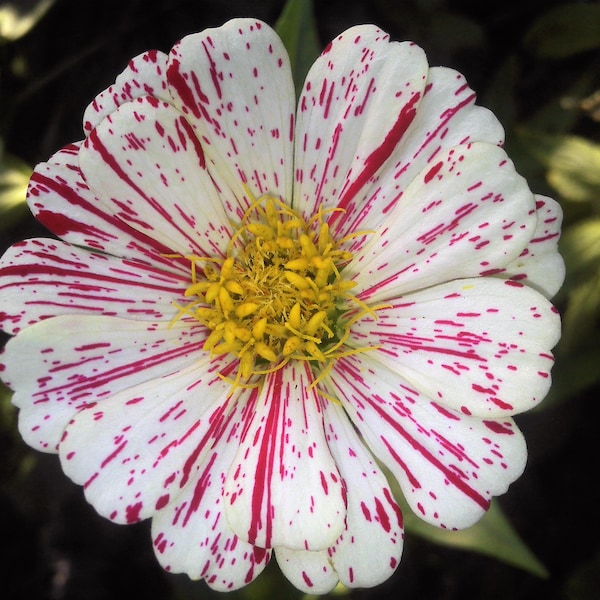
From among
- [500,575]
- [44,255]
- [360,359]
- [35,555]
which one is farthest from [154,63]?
[500,575]

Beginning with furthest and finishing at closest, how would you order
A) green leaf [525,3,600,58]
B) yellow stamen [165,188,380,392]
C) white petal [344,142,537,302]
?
green leaf [525,3,600,58] < yellow stamen [165,188,380,392] < white petal [344,142,537,302]

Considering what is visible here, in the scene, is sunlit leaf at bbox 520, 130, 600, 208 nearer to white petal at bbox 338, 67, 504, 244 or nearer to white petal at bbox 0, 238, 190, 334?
white petal at bbox 338, 67, 504, 244

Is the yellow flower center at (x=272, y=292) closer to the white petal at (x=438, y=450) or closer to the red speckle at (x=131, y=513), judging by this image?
the white petal at (x=438, y=450)

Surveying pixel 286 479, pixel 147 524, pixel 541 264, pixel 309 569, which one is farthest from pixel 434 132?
pixel 147 524

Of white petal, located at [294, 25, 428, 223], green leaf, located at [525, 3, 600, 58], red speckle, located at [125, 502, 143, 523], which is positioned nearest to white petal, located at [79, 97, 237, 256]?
white petal, located at [294, 25, 428, 223]

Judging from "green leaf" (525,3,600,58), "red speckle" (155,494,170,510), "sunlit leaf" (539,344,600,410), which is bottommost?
"red speckle" (155,494,170,510)

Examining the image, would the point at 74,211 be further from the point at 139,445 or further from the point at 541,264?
the point at 541,264
